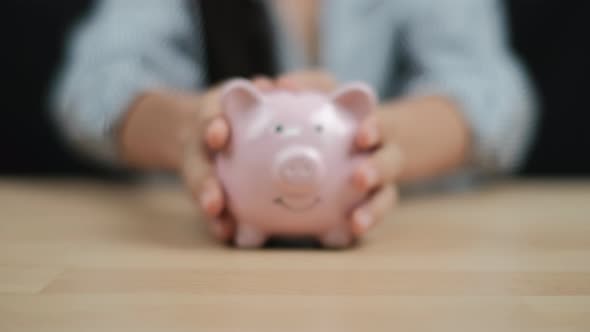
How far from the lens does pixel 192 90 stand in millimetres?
882

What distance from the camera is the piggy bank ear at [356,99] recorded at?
45cm

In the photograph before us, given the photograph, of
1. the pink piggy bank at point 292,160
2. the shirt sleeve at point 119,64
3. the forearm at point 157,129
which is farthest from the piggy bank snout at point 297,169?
the shirt sleeve at point 119,64

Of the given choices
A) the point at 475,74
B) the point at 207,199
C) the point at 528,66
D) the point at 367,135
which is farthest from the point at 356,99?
the point at 528,66

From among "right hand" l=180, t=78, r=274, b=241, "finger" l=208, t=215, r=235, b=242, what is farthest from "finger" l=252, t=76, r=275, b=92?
"finger" l=208, t=215, r=235, b=242

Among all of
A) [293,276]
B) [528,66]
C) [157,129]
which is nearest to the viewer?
[293,276]

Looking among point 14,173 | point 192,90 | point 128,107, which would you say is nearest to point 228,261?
point 128,107

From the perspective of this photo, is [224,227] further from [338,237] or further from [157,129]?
[157,129]

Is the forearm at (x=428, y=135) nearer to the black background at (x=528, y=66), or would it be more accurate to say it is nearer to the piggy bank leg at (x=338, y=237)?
the piggy bank leg at (x=338, y=237)

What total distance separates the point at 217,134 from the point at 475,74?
1.48 feet

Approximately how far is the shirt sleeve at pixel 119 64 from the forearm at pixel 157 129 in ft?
0.07

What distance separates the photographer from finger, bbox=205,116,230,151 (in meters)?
Answer: 0.44

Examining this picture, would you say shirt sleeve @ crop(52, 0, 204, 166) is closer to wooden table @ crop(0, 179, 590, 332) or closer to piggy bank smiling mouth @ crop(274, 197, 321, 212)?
wooden table @ crop(0, 179, 590, 332)

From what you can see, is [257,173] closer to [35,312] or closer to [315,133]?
[315,133]

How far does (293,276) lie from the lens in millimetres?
392
